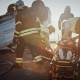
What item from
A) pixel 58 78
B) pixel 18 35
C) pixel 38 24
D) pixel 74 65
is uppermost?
pixel 38 24

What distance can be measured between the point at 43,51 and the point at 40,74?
74 centimetres

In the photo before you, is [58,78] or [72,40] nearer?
[58,78]

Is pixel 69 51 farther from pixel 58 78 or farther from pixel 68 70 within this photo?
pixel 58 78

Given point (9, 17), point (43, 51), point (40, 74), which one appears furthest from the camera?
point (9, 17)

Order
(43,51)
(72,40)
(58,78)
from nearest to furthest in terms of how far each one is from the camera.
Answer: (58,78) → (72,40) → (43,51)

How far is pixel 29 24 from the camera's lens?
3.84 meters

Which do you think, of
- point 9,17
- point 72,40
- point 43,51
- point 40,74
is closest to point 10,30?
point 9,17

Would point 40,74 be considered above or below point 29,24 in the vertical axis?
below

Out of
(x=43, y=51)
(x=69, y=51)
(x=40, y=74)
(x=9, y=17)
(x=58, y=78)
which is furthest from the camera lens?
(x=9, y=17)

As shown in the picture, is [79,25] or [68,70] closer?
[68,70]

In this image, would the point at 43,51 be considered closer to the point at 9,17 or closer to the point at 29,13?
the point at 29,13

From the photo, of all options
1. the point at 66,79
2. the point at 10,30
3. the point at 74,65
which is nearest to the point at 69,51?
the point at 74,65

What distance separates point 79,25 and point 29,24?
1447 mm

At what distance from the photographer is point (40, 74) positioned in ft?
13.4
